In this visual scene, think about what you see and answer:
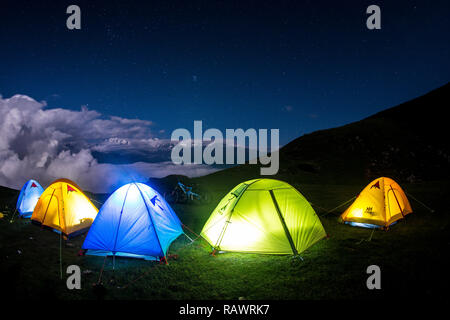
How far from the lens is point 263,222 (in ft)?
31.6

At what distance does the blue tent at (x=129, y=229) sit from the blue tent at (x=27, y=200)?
9.88 metres

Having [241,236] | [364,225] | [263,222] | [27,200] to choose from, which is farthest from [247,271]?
[27,200]

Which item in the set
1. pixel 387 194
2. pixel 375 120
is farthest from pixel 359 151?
pixel 387 194

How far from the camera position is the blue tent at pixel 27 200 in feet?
54.7

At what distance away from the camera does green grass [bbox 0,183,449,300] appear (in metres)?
7.08

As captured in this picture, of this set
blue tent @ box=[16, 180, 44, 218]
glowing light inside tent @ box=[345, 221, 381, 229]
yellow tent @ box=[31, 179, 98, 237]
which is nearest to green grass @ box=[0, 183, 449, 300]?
yellow tent @ box=[31, 179, 98, 237]

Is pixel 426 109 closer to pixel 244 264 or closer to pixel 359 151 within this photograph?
pixel 359 151

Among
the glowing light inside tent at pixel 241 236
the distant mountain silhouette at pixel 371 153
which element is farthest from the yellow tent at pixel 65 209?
the distant mountain silhouette at pixel 371 153

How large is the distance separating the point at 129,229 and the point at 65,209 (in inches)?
206

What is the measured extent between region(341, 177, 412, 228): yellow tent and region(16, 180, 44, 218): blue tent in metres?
18.9

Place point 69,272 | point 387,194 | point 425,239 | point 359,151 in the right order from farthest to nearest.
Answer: point 359,151 < point 387,194 < point 425,239 < point 69,272

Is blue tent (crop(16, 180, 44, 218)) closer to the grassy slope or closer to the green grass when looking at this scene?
the grassy slope
